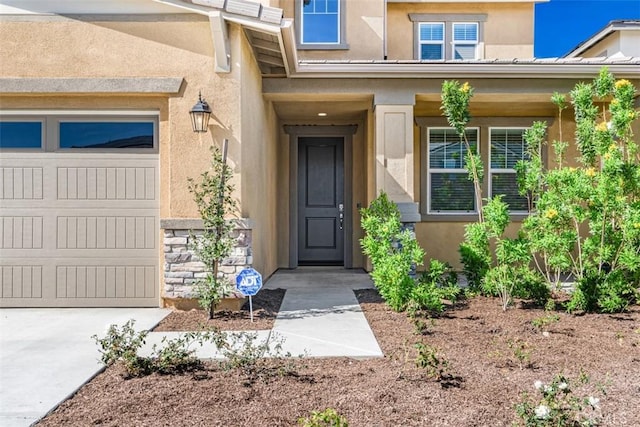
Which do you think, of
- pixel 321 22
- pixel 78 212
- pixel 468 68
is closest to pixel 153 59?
pixel 78 212

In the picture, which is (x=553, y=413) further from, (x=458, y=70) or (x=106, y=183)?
(x=458, y=70)

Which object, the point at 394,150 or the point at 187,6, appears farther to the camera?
the point at 394,150

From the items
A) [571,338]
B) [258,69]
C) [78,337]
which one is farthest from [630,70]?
[78,337]

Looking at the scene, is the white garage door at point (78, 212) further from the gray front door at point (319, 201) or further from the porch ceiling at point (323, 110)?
the gray front door at point (319, 201)

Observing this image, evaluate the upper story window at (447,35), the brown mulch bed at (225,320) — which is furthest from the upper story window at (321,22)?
the brown mulch bed at (225,320)

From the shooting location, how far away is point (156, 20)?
19.3 ft

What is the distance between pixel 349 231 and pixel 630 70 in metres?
5.64

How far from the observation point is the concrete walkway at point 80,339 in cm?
337

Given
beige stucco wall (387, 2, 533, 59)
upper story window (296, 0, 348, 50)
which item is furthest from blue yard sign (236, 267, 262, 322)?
beige stucco wall (387, 2, 533, 59)

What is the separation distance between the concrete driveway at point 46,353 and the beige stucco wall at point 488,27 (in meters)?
7.95

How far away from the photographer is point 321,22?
10094 mm

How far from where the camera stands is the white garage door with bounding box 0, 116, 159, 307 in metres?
6.08

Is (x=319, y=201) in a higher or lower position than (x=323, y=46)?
lower

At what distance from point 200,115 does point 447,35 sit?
23.6 ft
